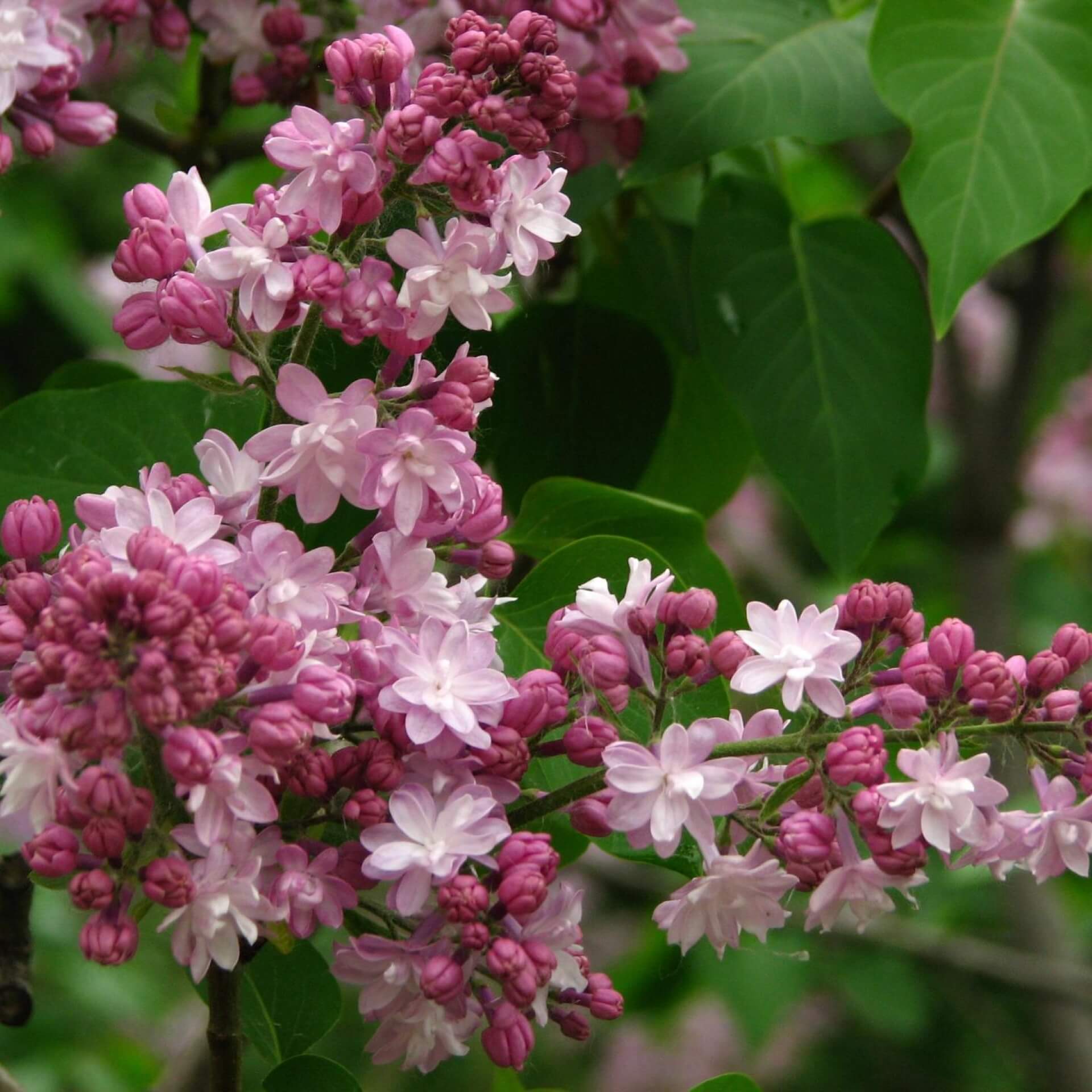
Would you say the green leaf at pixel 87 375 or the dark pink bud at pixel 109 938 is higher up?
the dark pink bud at pixel 109 938

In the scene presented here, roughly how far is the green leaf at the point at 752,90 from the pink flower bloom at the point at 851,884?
0.43 metres

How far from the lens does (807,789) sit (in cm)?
60

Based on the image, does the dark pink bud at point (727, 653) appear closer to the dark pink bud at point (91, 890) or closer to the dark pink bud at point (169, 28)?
the dark pink bud at point (91, 890)

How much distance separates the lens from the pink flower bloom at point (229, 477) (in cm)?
61

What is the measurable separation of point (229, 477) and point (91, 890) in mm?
175

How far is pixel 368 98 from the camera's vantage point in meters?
0.58

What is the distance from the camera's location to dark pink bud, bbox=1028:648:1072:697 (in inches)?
23.0

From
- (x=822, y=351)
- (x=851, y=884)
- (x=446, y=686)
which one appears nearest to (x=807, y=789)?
(x=851, y=884)

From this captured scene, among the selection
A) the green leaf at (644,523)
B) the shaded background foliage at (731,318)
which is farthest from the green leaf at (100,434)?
the green leaf at (644,523)

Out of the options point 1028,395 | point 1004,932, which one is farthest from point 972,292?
point 1004,932

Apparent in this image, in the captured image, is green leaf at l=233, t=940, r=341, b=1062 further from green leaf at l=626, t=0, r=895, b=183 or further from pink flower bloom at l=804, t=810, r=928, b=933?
green leaf at l=626, t=0, r=895, b=183

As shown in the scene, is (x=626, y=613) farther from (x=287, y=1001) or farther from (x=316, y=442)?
(x=287, y=1001)

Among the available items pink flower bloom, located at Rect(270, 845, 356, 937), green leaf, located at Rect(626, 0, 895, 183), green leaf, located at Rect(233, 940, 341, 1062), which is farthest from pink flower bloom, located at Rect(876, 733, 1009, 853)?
green leaf, located at Rect(626, 0, 895, 183)

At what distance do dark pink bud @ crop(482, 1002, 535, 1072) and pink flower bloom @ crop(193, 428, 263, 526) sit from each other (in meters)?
0.22
